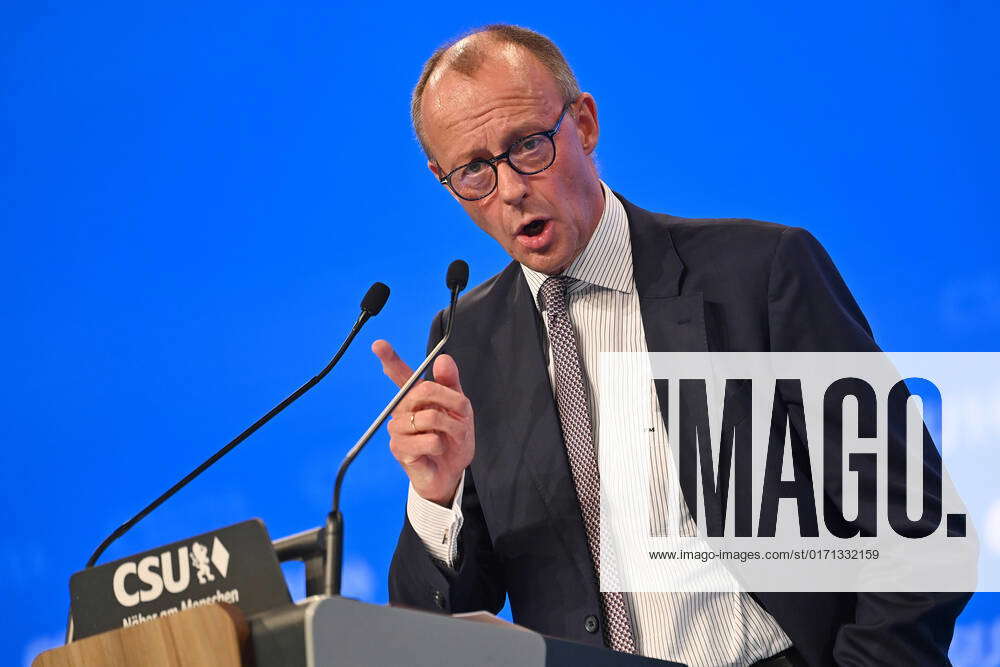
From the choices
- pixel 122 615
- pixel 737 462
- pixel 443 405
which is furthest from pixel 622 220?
pixel 122 615

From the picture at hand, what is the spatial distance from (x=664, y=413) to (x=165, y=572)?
1011 millimetres

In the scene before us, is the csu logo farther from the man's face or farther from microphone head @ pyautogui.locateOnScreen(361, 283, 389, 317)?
the man's face

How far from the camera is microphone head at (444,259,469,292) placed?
1.88 metres

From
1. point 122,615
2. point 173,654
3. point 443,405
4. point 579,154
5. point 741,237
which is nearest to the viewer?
point 173,654

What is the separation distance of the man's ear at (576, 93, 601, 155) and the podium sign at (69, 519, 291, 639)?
52.2 inches

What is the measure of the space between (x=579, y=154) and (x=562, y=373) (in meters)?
0.44

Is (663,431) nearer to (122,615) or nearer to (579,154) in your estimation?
(579,154)

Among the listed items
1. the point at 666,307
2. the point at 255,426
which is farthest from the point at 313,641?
the point at 666,307

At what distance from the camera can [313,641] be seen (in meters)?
1.00

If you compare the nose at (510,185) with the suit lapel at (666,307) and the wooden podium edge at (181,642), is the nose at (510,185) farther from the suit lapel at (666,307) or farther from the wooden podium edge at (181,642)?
the wooden podium edge at (181,642)

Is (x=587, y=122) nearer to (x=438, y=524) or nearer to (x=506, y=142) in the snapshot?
(x=506, y=142)

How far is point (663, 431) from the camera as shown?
1994 mm

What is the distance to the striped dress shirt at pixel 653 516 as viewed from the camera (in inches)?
70.7

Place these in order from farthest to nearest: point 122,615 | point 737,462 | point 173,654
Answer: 1. point 737,462
2. point 122,615
3. point 173,654
